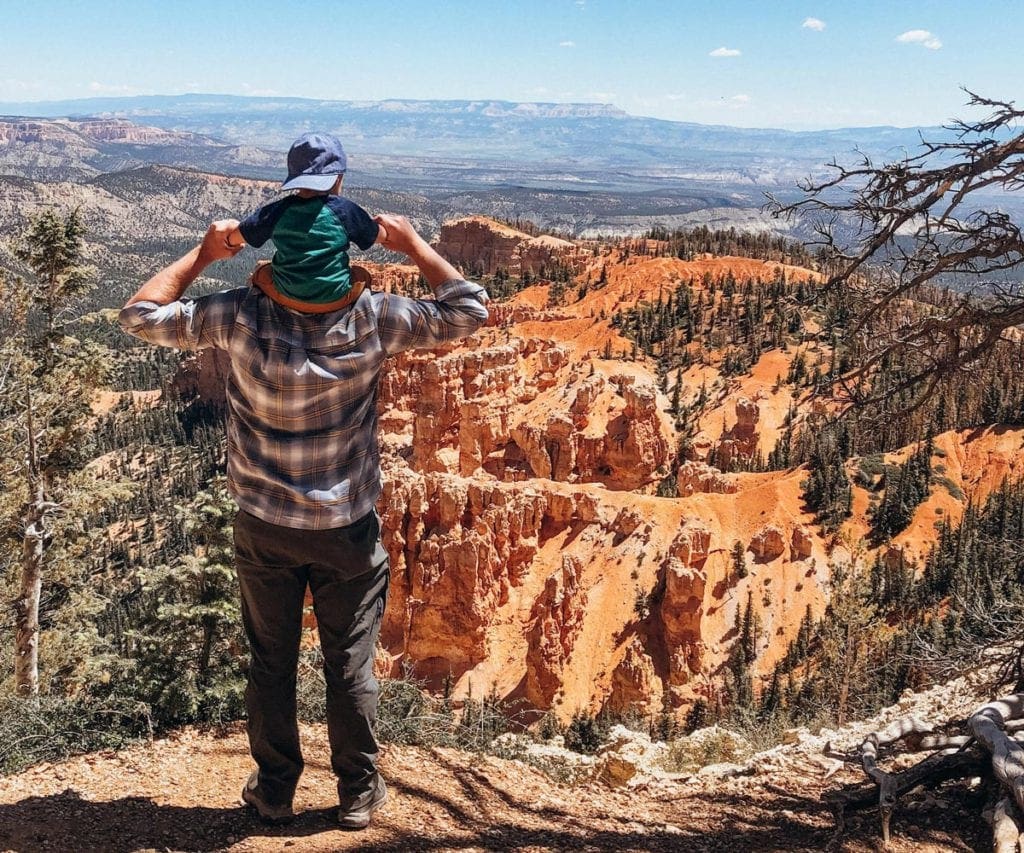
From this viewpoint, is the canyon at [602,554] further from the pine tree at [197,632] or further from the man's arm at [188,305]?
the man's arm at [188,305]

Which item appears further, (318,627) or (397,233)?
(318,627)

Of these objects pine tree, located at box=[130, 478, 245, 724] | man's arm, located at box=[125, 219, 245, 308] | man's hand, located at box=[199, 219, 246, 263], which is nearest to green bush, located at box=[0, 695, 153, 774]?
pine tree, located at box=[130, 478, 245, 724]

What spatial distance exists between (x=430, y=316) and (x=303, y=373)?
0.59 meters

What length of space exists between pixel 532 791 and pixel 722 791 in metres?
1.32

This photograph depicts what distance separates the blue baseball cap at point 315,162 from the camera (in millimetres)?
3078

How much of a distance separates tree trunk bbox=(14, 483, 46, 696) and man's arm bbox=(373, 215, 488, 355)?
32.1ft

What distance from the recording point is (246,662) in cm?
644

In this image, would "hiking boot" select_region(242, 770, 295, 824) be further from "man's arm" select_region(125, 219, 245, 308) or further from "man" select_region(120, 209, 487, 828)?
"man's arm" select_region(125, 219, 245, 308)

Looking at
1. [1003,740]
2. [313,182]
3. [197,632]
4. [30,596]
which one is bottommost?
[30,596]

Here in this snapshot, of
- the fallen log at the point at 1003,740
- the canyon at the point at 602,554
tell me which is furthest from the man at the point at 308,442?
the canyon at the point at 602,554

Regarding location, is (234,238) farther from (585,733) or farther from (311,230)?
(585,733)

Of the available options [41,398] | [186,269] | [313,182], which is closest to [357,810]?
[186,269]

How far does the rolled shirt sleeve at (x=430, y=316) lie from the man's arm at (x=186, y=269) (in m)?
0.64

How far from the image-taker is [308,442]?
131 inches
